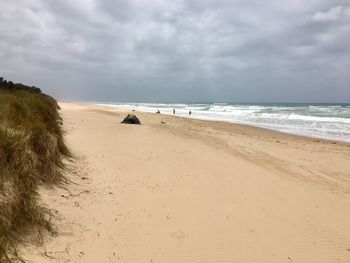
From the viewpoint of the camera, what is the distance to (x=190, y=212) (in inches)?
232

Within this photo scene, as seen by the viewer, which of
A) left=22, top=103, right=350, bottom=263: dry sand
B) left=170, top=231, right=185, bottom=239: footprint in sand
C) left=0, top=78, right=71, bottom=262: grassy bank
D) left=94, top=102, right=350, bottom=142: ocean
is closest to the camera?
left=0, top=78, right=71, bottom=262: grassy bank

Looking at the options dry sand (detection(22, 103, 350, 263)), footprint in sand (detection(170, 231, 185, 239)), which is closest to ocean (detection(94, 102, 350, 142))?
dry sand (detection(22, 103, 350, 263))

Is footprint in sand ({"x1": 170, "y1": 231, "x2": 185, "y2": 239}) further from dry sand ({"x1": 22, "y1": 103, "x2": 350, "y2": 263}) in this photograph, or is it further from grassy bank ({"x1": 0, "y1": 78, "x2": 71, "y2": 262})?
grassy bank ({"x1": 0, "y1": 78, "x2": 71, "y2": 262})

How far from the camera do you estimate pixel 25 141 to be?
5.61 meters

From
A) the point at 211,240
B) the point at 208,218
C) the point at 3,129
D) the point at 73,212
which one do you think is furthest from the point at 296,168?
the point at 3,129

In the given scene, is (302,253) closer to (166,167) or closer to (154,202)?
(154,202)

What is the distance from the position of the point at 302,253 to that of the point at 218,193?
2.31m

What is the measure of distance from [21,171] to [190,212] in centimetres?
252

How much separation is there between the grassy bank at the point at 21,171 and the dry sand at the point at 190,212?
278 mm

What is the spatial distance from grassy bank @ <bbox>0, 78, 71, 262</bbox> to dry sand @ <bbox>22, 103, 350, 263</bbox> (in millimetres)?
278

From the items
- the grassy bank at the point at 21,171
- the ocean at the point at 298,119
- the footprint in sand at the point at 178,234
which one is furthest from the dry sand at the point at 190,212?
the ocean at the point at 298,119

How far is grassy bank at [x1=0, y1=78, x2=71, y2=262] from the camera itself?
3834 millimetres

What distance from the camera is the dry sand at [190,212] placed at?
Answer: 4.57m

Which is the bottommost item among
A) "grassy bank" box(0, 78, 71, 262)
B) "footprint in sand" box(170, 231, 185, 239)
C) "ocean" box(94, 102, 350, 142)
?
"ocean" box(94, 102, 350, 142)
